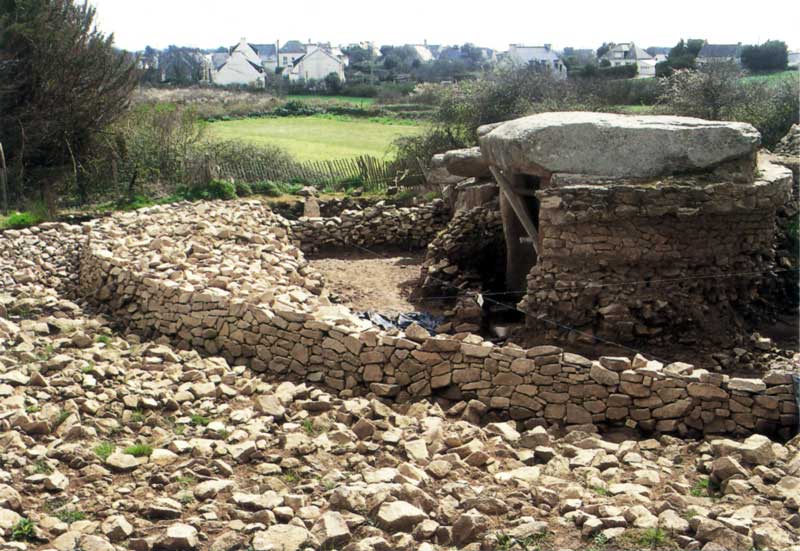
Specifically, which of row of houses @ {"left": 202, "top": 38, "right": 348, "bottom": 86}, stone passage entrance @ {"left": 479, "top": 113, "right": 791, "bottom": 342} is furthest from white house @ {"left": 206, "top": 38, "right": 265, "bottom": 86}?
stone passage entrance @ {"left": 479, "top": 113, "right": 791, "bottom": 342}

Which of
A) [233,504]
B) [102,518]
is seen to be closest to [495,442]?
[233,504]

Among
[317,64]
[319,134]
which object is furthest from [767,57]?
[317,64]

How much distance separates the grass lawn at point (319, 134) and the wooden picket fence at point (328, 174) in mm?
3385

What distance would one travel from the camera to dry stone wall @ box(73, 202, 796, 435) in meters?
7.85

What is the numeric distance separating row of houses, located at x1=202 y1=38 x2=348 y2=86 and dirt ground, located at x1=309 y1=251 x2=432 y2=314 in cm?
3907

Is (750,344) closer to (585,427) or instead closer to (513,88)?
(585,427)

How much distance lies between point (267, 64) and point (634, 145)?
66883mm

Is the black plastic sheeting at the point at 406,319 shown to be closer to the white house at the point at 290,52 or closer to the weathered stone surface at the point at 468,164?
the weathered stone surface at the point at 468,164

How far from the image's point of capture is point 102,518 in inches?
237

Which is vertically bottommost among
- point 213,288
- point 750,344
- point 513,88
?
point 750,344

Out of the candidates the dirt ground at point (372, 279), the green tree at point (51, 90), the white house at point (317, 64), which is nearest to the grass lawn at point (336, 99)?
the white house at point (317, 64)

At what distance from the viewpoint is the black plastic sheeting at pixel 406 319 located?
11.9 m

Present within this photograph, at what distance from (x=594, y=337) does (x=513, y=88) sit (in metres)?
15.7

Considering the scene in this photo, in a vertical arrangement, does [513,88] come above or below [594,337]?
above
